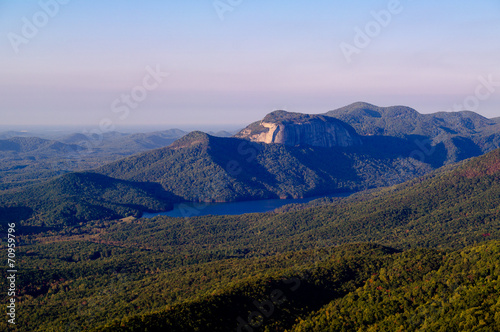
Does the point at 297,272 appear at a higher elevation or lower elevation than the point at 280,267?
higher

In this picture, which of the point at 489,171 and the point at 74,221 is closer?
the point at 489,171

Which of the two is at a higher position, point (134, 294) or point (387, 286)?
point (387, 286)

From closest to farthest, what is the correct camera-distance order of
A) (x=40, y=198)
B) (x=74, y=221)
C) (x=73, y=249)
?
(x=73, y=249), (x=74, y=221), (x=40, y=198)

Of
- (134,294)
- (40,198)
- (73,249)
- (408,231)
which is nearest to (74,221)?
(40,198)

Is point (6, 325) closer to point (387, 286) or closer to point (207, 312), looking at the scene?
point (207, 312)

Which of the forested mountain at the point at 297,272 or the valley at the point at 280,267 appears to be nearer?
the forested mountain at the point at 297,272

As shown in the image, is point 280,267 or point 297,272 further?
point 280,267

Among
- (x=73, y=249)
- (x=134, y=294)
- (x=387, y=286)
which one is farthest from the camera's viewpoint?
(x=73, y=249)

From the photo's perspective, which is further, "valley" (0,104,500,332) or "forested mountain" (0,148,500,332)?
"valley" (0,104,500,332)
